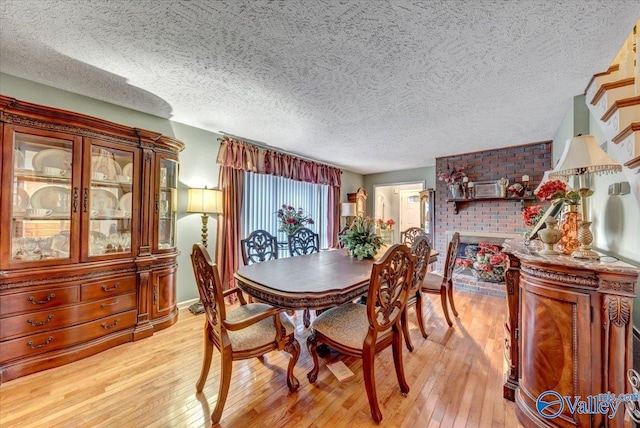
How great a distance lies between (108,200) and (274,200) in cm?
224

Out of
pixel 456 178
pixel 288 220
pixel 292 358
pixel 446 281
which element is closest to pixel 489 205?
pixel 456 178

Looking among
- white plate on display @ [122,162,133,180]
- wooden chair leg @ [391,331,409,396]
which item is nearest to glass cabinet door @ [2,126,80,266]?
white plate on display @ [122,162,133,180]

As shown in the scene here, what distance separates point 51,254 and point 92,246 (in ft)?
0.81

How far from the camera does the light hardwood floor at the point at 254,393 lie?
1438mm

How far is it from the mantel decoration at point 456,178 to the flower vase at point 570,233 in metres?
2.91

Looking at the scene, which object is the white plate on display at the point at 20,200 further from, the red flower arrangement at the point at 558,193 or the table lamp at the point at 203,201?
the red flower arrangement at the point at 558,193

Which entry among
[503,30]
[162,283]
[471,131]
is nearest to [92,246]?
[162,283]

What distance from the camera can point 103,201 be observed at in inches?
88.8

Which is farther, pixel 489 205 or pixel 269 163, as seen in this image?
pixel 489 205

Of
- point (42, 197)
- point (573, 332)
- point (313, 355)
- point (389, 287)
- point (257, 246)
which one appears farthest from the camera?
point (257, 246)

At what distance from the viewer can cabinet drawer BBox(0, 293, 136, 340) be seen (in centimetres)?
177

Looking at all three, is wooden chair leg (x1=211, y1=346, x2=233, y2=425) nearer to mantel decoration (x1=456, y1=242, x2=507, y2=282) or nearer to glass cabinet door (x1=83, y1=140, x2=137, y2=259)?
glass cabinet door (x1=83, y1=140, x2=137, y2=259)

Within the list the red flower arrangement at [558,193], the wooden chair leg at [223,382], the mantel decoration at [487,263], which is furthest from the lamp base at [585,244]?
the mantel decoration at [487,263]

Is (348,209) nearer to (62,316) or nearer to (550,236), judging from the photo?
(550,236)
